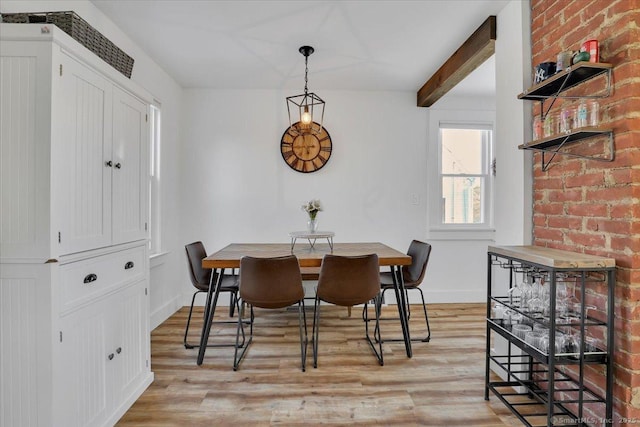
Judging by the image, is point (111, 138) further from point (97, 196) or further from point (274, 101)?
point (274, 101)

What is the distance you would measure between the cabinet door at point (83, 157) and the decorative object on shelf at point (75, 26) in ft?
0.47

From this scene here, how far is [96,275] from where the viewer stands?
5.51 ft

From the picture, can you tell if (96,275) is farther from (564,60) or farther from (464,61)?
(464,61)

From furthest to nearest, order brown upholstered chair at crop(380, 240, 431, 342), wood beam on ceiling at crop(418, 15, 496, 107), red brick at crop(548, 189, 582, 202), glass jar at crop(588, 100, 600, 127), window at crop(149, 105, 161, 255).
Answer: window at crop(149, 105, 161, 255) < brown upholstered chair at crop(380, 240, 431, 342) < wood beam on ceiling at crop(418, 15, 496, 107) < red brick at crop(548, 189, 582, 202) < glass jar at crop(588, 100, 600, 127)

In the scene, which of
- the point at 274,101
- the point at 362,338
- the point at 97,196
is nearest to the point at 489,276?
the point at 362,338

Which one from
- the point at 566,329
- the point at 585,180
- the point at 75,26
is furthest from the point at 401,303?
the point at 75,26

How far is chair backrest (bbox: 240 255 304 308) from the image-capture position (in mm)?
2398

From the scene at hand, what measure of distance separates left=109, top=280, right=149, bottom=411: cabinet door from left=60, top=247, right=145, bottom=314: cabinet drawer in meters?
0.09

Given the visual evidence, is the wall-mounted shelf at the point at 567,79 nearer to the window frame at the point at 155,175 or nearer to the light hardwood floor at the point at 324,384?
the light hardwood floor at the point at 324,384

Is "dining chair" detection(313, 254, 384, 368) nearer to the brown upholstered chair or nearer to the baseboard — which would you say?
the brown upholstered chair

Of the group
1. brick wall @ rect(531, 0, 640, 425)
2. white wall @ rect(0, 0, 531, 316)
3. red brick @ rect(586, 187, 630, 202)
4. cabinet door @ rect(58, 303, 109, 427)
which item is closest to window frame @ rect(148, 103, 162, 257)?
white wall @ rect(0, 0, 531, 316)

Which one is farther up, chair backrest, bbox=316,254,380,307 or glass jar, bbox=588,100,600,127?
glass jar, bbox=588,100,600,127

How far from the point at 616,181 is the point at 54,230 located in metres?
2.43

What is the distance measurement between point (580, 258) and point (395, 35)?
2146mm
